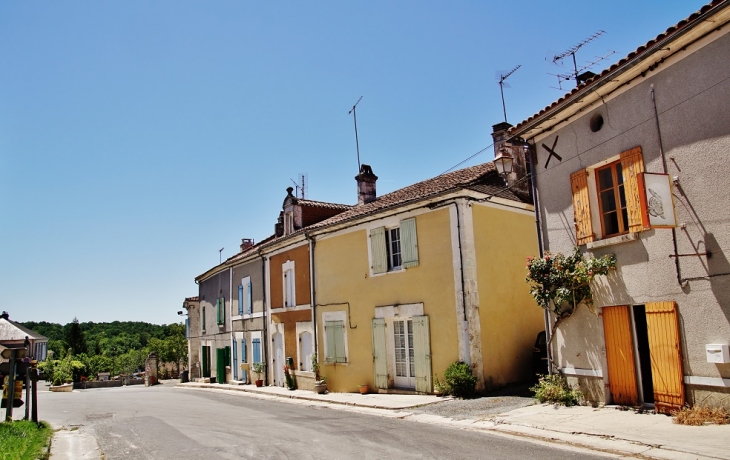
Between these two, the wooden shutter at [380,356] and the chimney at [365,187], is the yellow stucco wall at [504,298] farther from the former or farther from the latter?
the chimney at [365,187]

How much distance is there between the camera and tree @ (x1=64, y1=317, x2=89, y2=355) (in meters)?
59.4

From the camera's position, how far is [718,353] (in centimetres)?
746

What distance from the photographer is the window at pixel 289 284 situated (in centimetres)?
1941

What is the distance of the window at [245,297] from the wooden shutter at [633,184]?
16.7 meters

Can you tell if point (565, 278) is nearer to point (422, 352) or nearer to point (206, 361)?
point (422, 352)

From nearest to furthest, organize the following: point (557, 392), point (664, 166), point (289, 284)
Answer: point (664, 166), point (557, 392), point (289, 284)

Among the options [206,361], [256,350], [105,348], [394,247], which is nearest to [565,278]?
[394,247]

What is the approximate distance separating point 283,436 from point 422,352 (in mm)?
5358

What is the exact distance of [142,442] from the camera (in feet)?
30.3

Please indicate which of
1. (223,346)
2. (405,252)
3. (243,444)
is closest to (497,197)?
(405,252)

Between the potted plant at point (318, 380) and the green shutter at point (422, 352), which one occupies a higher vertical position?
the green shutter at point (422, 352)

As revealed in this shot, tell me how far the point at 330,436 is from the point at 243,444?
1432 mm

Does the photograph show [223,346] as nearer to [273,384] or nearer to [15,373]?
[273,384]

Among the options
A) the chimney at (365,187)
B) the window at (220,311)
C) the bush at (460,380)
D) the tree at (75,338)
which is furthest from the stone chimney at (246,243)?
the tree at (75,338)
